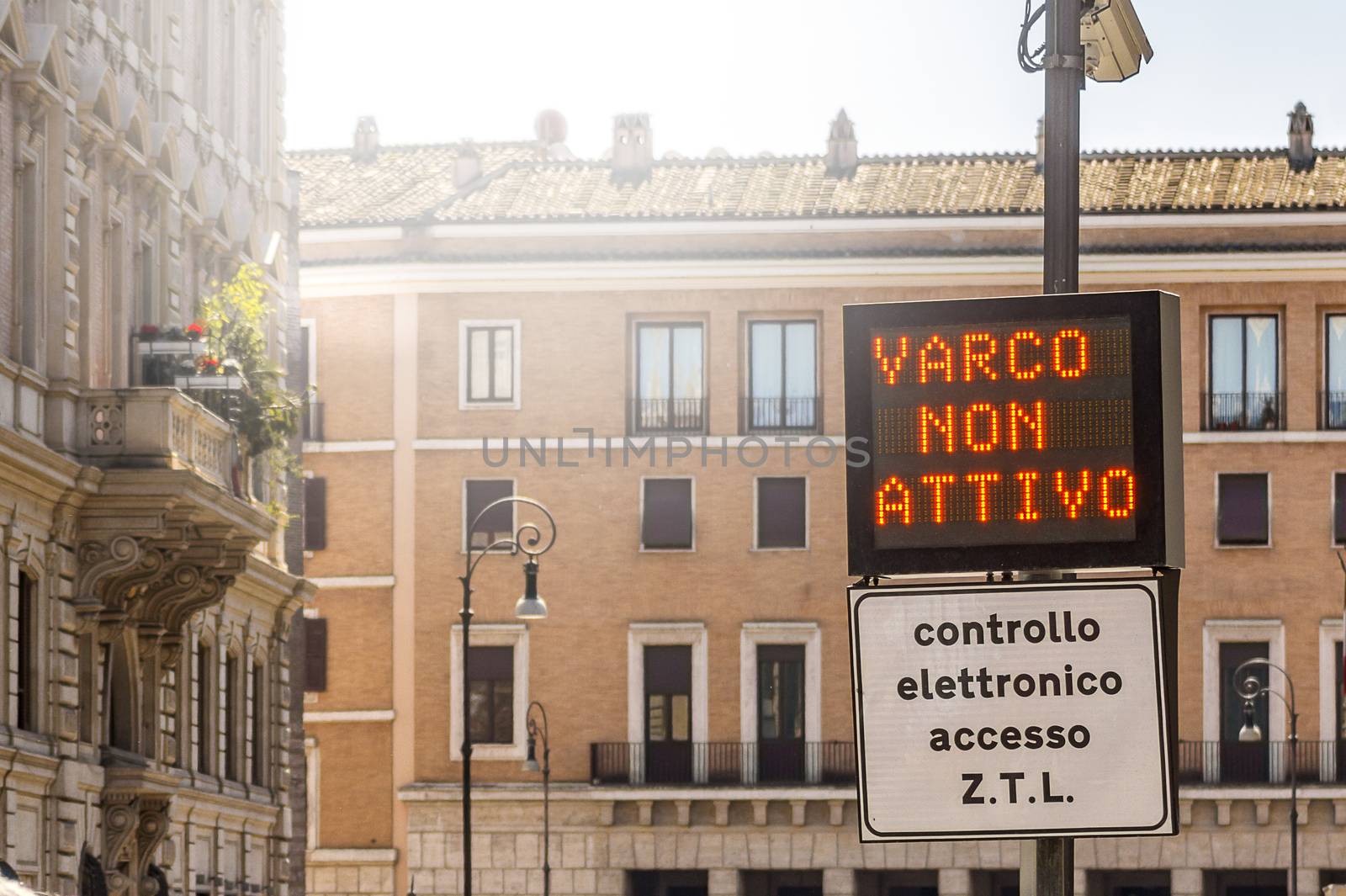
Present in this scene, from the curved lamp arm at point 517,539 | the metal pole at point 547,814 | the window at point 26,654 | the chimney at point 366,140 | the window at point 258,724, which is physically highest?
the chimney at point 366,140

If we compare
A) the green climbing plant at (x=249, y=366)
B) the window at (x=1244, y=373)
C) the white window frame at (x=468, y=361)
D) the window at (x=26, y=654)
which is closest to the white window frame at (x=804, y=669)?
the white window frame at (x=468, y=361)

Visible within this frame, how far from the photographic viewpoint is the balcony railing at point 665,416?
53.9 m

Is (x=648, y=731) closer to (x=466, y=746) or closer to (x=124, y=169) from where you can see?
(x=466, y=746)

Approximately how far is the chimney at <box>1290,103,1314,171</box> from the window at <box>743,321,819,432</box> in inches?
435

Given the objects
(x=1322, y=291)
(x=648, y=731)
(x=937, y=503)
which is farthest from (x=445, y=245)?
(x=937, y=503)

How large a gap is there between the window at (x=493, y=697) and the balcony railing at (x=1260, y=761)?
44.4 feet

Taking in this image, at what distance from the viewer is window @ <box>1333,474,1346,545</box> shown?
52.8 metres

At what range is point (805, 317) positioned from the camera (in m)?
54.0

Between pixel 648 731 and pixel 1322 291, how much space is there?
16.4 m

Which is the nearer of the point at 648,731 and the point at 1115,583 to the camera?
the point at 1115,583

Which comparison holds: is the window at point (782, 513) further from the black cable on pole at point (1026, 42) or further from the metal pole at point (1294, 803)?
the black cable on pole at point (1026, 42)

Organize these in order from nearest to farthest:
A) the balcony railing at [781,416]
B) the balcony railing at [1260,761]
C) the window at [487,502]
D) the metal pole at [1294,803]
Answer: the metal pole at [1294,803] < the balcony railing at [1260,761] < the balcony railing at [781,416] < the window at [487,502]

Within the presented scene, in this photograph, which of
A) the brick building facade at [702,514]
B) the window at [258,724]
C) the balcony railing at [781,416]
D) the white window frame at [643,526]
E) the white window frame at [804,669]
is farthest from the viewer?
the white window frame at [643,526]

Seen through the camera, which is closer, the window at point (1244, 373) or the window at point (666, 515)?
the window at point (1244, 373)
